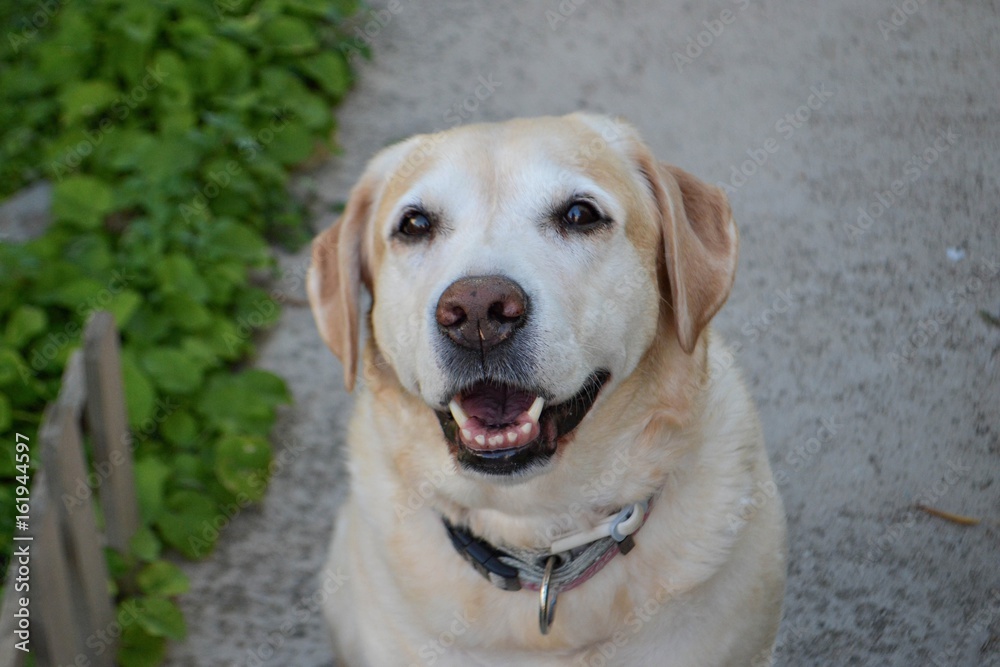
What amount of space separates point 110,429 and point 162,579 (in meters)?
0.59

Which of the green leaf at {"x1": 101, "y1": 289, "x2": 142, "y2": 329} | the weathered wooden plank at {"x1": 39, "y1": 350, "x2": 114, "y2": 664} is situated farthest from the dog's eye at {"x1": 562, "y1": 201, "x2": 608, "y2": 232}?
the green leaf at {"x1": 101, "y1": 289, "x2": 142, "y2": 329}

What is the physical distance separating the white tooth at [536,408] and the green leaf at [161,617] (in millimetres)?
1845

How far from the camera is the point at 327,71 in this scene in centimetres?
605

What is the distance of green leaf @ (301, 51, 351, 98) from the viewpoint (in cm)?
601

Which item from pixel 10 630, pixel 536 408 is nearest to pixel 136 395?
pixel 10 630

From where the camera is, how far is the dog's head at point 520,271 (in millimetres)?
2447

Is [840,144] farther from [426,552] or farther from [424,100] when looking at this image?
[426,552]

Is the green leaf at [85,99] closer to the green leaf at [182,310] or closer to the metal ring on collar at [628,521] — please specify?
the green leaf at [182,310]

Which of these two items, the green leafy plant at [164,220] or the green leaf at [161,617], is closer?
the green leaf at [161,617]

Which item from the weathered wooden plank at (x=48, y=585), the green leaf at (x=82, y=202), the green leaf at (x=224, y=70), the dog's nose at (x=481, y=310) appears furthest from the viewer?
the green leaf at (x=224, y=70)

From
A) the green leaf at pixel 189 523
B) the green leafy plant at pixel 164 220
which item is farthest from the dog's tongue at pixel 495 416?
the green leaf at pixel 189 523

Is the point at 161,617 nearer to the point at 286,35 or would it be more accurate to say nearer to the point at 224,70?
the point at 224,70

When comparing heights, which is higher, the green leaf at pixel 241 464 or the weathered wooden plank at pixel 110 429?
the weathered wooden plank at pixel 110 429

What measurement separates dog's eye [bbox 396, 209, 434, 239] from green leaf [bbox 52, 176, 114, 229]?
2.57 m
